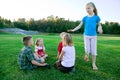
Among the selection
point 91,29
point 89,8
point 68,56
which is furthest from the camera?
point 91,29

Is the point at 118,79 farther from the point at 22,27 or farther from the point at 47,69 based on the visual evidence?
the point at 22,27

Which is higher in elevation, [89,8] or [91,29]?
[89,8]

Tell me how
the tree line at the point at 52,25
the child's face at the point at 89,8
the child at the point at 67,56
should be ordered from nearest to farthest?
the child at the point at 67,56, the child's face at the point at 89,8, the tree line at the point at 52,25

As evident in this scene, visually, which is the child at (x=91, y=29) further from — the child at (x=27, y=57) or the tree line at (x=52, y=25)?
the tree line at (x=52, y=25)

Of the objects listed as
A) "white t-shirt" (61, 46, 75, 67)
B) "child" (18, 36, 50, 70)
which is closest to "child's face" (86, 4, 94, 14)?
"white t-shirt" (61, 46, 75, 67)

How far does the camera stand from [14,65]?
6.26 m

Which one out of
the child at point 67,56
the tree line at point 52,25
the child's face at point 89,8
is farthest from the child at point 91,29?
the tree line at point 52,25

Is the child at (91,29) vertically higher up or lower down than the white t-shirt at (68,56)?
higher up

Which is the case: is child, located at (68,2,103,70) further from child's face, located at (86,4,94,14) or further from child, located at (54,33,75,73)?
child, located at (54,33,75,73)

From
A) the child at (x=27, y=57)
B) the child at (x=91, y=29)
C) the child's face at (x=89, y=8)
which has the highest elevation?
the child's face at (x=89, y=8)

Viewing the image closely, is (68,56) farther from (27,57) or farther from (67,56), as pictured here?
(27,57)

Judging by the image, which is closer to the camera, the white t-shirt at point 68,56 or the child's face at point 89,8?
the white t-shirt at point 68,56

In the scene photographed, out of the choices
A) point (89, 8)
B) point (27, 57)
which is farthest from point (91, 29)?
point (27, 57)

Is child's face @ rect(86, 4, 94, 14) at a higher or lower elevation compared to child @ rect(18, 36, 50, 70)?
higher
